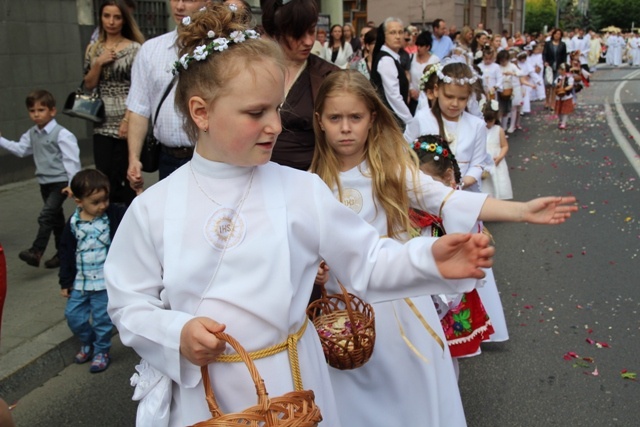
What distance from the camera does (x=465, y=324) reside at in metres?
4.82

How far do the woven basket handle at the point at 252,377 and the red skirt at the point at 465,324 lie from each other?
8.78 ft

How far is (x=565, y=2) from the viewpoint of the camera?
276 ft

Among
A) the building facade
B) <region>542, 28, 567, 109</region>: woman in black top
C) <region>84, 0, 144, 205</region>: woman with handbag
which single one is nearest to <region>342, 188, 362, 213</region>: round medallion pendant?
<region>84, 0, 144, 205</region>: woman with handbag

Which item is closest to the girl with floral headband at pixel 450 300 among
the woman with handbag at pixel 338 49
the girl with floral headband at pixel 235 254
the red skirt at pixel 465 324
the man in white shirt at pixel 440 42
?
the red skirt at pixel 465 324

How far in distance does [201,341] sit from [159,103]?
2886 millimetres

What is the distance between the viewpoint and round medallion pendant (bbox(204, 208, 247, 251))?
2.40 metres

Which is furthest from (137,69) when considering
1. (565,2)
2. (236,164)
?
(565,2)

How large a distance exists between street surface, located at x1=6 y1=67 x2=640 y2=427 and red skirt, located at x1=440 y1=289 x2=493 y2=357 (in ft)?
0.68

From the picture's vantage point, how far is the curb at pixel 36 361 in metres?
4.77

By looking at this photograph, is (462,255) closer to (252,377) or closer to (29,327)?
(252,377)

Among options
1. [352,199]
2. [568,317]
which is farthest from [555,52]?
[352,199]

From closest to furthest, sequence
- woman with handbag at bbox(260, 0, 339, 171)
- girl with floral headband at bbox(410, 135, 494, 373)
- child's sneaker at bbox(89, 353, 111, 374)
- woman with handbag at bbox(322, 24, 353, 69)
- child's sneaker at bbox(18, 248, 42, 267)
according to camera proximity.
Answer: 1. woman with handbag at bbox(260, 0, 339, 171)
2. girl with floral headband at bbox(410, 135, 494, 373)
3. child's sneaker at bbox(89, 353, 111, 374)
4. child's sneaker at bbox(18, 248, 42, 267)
5. woman with handbag at bbox(322, 24, 353, 69)

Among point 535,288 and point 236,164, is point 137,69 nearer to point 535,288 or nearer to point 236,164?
point 236,164

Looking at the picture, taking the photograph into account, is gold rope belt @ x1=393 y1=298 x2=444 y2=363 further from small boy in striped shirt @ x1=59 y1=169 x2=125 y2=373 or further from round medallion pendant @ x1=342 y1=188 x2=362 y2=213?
small boy in striped shirt @ x1=59 y1=169 x2=125 y2=373
